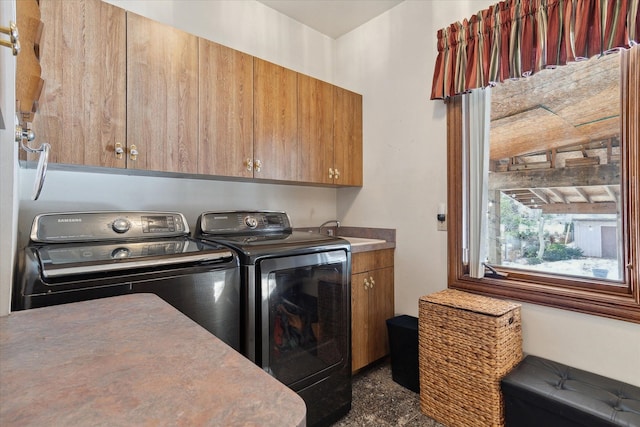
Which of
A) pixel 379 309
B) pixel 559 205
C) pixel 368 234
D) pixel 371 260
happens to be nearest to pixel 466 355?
pixel 379 309

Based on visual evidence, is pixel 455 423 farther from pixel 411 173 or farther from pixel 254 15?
pixel 254 15

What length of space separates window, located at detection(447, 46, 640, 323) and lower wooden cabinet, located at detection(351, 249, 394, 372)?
49 centimetres

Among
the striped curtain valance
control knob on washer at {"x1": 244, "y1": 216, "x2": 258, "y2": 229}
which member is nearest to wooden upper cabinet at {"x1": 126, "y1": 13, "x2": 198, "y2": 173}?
control knob on washer at {"x1": 244, "y1": 216, "x2": 258, "y2": 229}

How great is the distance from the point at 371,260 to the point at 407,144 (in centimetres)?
93

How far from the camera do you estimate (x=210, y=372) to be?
48cm

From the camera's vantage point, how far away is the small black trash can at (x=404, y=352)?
2107 mm

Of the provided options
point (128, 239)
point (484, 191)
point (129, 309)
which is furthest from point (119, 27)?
point (484, 191)

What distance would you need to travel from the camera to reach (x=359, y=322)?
2230 millimetres

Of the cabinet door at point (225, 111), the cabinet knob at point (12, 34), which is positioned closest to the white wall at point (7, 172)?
the cabinet knob at point (12, 34)

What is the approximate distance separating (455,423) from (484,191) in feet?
4.44

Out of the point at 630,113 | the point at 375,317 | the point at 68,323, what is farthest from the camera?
the point at 375,317

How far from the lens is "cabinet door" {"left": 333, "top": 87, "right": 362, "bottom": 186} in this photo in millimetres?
2592

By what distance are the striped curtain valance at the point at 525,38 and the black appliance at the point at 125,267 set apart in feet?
5.87

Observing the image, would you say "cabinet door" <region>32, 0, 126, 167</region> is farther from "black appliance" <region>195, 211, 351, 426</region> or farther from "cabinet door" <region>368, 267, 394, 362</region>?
"cabinet door" <region>368, 267, 394, 362</region>
